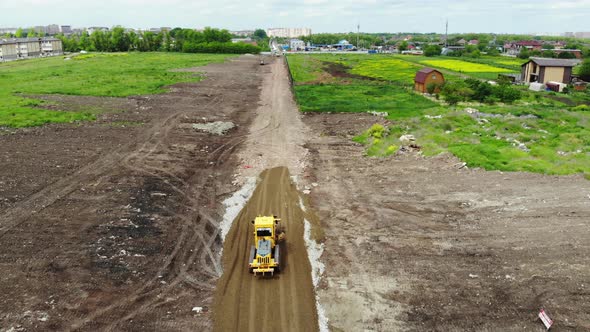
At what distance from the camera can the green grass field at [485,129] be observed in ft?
81.3

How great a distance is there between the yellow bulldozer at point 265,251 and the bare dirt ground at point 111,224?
1500 millimetres

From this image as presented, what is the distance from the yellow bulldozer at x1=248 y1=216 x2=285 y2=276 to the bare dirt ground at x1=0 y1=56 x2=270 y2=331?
59.1 inches

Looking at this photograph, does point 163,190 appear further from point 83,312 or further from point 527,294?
point 527,294

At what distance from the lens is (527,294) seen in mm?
13773

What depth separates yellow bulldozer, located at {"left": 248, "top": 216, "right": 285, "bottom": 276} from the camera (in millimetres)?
14945

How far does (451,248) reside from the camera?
656 inches

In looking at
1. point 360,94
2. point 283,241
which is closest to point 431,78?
point 360,94

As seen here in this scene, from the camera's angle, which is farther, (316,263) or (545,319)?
(316,263)

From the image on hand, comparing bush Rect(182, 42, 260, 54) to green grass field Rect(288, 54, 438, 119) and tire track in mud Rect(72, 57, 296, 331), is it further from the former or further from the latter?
tire track in mud Rect(72, 57, 296, 331)

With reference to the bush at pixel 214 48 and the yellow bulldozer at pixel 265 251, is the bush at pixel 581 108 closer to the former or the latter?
the yellow bulldozer at pixel 265 251

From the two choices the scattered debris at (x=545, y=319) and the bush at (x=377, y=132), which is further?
the bush at (x=377, y=132)

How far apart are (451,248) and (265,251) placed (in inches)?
281

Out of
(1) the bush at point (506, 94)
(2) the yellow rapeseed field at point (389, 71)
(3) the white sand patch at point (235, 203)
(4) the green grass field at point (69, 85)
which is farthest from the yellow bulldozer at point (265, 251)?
(2) the yellow rapeseed field at point (389, 71)

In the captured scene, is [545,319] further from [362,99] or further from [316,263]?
[362,99]
